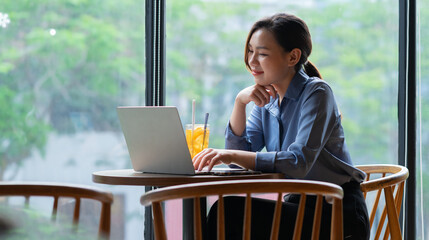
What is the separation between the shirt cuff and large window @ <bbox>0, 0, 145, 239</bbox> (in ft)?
4.33

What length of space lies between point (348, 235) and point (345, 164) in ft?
0.88

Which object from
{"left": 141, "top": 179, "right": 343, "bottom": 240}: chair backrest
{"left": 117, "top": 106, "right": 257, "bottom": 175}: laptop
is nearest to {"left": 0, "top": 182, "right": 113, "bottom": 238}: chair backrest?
{"left": 141, "top": 179, "right": 343, "bottom": 240}: chair backrest

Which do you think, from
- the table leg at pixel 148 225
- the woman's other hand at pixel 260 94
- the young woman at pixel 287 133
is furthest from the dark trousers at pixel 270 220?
the table leg at pixel 148 225

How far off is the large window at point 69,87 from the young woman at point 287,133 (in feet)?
3.30

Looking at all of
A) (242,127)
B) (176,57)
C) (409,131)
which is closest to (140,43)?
(176,57)

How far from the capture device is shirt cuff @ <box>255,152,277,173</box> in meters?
1.87

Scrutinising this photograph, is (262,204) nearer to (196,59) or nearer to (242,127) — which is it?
(242,127)

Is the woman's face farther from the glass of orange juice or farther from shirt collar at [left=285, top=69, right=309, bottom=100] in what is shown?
the glass of orange juice

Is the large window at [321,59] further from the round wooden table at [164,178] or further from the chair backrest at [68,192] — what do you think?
the chair backrest at [68,192]

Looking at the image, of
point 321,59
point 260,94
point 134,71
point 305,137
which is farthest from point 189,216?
point 321,59

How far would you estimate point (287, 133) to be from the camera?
2.09 meters

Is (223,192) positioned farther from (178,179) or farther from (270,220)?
(270,220)

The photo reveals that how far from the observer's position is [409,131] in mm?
3184

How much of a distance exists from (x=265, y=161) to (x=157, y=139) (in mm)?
370
